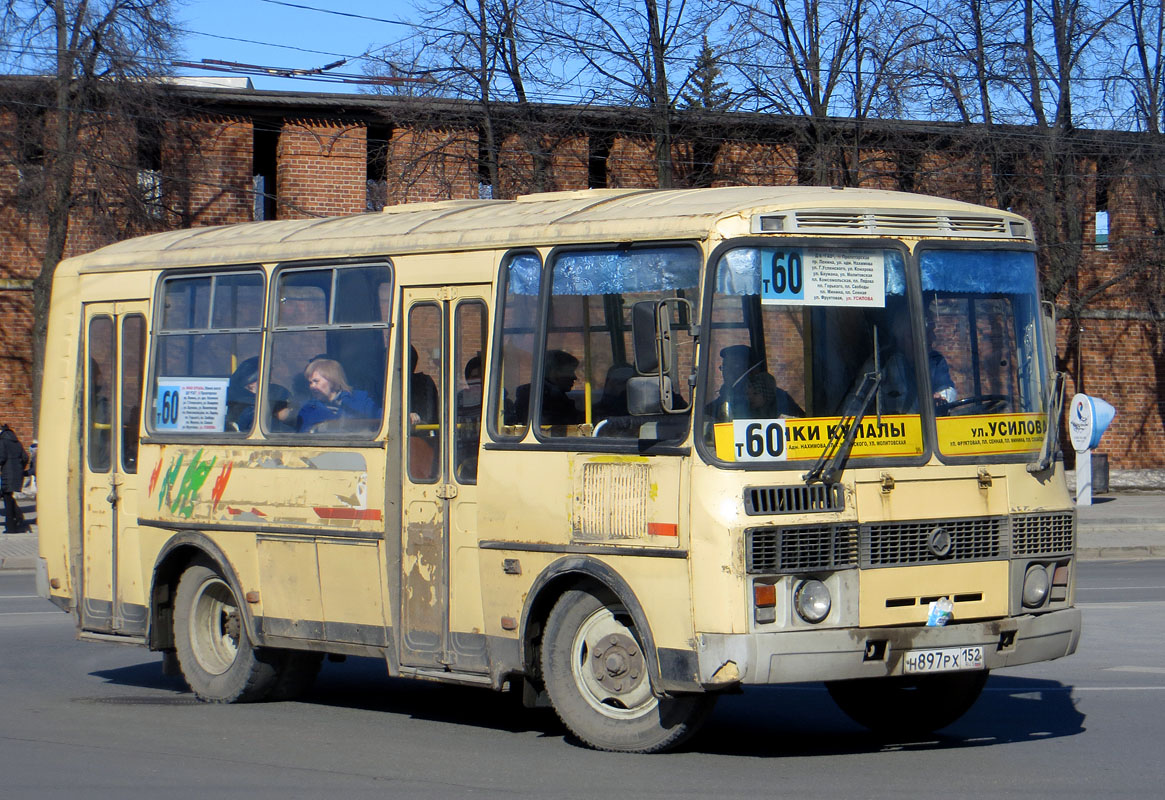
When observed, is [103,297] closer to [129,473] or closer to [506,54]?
[129,473]

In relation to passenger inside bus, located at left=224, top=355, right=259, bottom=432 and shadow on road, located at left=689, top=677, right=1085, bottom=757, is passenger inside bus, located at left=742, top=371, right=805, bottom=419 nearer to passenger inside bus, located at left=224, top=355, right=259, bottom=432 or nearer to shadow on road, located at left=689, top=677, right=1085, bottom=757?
shadow on road, located at left=689, top=677, right=1085, bottom=757

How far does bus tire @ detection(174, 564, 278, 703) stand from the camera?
34.0ft

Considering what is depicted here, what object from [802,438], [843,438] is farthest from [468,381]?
[843,438]

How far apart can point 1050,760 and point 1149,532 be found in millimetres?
17556

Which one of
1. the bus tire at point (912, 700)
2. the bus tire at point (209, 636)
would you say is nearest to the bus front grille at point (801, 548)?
the bus tire at point (912, 700)

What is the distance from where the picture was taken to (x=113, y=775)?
7711mm

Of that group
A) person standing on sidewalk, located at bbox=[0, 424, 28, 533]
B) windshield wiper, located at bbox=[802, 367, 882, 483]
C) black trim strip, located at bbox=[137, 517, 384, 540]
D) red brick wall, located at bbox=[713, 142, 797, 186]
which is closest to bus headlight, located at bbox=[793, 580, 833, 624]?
windshield wiper, located at bbox=[802, 367, 882, 483]

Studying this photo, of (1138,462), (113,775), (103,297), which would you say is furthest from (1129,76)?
(113,775)

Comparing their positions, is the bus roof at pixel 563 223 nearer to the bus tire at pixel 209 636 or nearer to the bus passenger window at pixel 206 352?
the bus passenger window at pixel 206 352

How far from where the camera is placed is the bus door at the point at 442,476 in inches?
344

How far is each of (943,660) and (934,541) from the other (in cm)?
56

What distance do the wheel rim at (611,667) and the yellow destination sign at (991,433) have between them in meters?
1.80

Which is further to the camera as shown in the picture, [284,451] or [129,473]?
[129,473]

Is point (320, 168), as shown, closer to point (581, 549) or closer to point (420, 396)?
point (420, 396)
